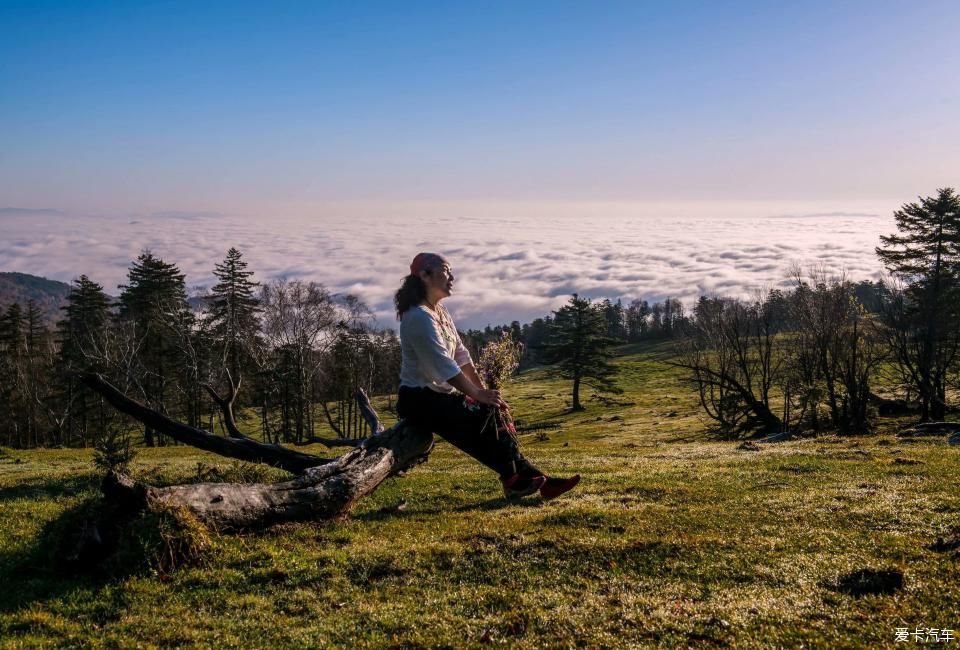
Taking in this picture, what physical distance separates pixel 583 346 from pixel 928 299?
47938 mm

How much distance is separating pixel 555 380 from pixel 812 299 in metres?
86.4

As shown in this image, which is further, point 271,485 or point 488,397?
point 271,485

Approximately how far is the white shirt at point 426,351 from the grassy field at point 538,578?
7.64 ft

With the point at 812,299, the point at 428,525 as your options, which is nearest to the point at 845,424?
the point at 812,299

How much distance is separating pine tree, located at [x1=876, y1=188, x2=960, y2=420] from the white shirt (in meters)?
49.8

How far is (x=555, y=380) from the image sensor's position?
448 ft

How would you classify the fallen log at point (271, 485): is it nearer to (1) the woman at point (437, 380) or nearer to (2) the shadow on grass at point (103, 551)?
(2) the shadow on grass at point (103, 551)

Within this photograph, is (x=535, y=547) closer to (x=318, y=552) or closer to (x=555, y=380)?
(x=318, y=552)

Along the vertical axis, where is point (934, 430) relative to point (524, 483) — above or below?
below

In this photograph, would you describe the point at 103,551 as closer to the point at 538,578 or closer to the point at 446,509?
the point at 538,578

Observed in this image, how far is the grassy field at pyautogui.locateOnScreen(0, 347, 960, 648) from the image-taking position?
5.85m

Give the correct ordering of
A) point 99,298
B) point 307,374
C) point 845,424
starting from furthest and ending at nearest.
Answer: point 99,298 → point 307,374 → point 845,424

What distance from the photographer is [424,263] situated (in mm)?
10273

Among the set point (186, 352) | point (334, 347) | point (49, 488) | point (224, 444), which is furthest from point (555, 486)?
point (334, 347)
